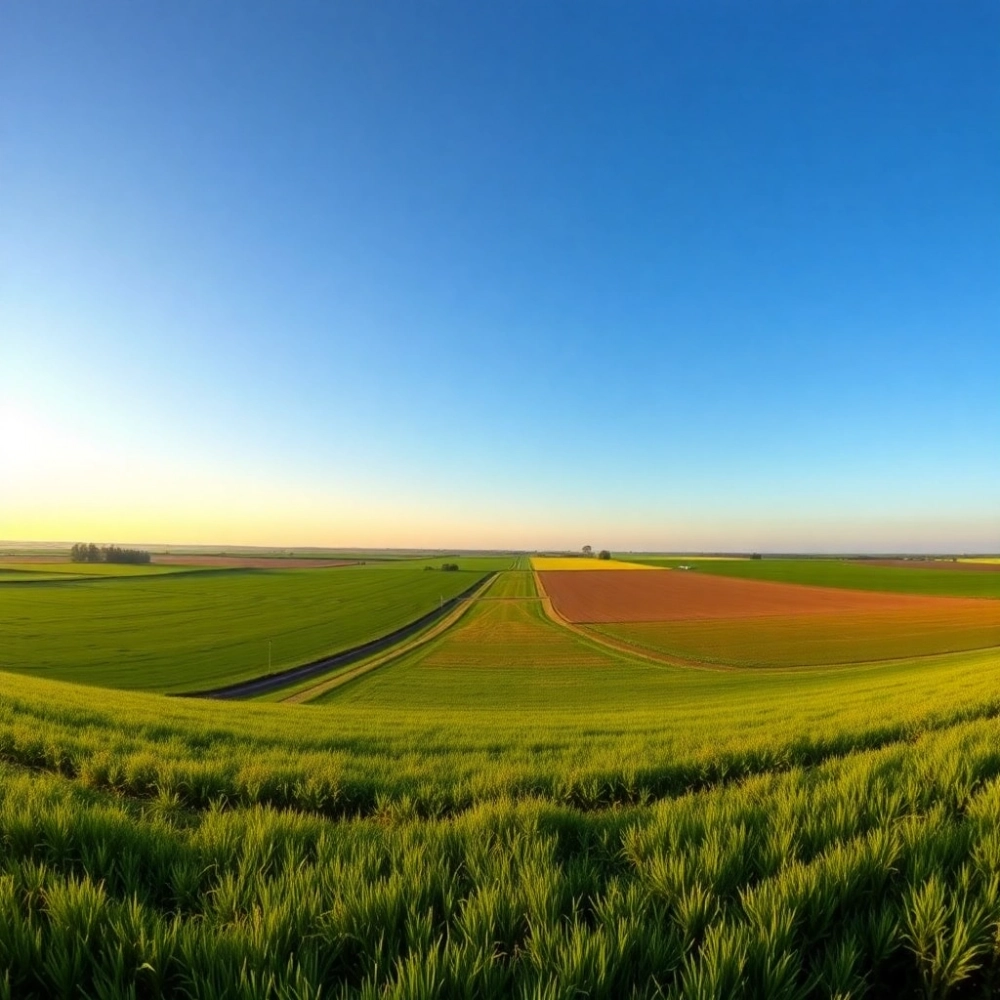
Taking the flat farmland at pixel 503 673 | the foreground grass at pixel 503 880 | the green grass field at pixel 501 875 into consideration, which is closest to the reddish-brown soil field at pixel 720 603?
the flat farmland at pixel 503 673

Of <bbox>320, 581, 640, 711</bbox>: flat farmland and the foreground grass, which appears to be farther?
<bbox>320, 581, 640, 711</bbox>: flat farmland

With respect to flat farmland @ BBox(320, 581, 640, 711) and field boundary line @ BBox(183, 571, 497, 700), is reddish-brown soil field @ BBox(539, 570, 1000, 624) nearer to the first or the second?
flat farmland @ BBox(320, 581, 640, 711)

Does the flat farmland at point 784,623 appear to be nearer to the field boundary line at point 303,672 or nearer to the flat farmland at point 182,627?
the field boundary line at point 303,672

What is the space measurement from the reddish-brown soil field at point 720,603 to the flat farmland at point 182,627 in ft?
65.2

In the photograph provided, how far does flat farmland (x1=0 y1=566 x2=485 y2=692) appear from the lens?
3231 centimetres

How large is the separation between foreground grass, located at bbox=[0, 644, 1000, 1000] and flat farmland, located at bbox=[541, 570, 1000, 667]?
1206 inches

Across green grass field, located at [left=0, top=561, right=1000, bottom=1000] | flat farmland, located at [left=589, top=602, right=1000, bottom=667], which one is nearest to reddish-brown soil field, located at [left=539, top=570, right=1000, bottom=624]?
flat farmland, located at [left=589, top=602, right=1000, bottom=667]

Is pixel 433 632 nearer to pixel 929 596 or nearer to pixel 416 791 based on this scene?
pixel 416 791

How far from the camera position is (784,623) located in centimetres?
4756

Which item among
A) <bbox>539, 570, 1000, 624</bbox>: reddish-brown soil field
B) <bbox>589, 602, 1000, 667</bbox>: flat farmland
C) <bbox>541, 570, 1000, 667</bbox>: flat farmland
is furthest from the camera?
<bbox>539, 570, 1000, 624</bbox>: reddish-brown soil field

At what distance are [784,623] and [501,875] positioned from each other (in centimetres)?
5211

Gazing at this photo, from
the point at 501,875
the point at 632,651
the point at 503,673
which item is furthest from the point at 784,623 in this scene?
the point at 501,875

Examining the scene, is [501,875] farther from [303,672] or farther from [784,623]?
[784,623]

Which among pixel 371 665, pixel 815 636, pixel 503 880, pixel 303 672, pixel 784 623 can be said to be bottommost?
pixel 303 672
